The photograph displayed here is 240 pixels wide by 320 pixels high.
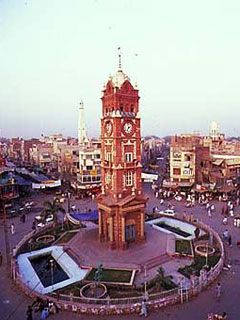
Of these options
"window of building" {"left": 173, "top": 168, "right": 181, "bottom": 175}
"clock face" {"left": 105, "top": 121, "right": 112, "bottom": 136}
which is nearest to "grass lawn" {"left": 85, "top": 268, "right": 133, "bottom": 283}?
"clock face" {"left": 105, "top": 121, "right": 112, "bottom": 136}

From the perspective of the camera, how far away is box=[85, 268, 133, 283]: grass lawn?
23516mm

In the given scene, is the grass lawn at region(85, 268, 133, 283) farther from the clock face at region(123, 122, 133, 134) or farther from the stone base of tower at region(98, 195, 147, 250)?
the clock face at region(123, 122, 133, 134)

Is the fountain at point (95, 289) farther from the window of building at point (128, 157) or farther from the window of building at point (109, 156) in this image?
the window of building at point (128, 157)

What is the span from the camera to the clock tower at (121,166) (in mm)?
29000

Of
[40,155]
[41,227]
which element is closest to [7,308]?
[41,227]

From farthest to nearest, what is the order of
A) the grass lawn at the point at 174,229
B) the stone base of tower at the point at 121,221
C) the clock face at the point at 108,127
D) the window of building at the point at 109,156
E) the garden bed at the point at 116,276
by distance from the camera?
the grass lawn at the point at 174,229
the window of building at the point at 109,156
the clock face at the point at 108,127
the stone base of tower at the point at 121,221
the garden bed at the point at 116,276

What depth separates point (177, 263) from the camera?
26.4 meters

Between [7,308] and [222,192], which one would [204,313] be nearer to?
[7,308]

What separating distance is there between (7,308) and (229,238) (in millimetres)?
20717

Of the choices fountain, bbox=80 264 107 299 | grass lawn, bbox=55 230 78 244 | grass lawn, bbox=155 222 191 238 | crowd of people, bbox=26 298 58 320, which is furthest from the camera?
grass lawn, bbox=155 222 191 238

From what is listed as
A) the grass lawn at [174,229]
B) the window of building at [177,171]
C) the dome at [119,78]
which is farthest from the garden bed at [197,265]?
the window of building at [177,171]

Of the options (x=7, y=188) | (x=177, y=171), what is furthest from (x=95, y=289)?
(x=177, y=171)

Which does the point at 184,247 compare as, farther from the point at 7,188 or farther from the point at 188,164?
the point at 7,188

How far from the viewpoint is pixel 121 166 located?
1154 inches
